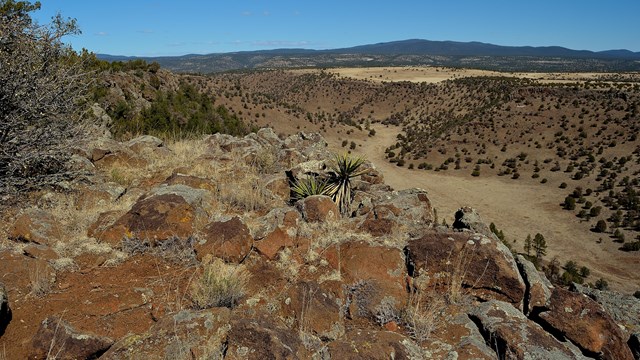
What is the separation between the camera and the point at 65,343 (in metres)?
3.45

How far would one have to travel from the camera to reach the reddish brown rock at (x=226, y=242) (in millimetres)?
5508

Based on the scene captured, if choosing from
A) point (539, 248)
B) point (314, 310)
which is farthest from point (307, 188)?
point (539, 248)

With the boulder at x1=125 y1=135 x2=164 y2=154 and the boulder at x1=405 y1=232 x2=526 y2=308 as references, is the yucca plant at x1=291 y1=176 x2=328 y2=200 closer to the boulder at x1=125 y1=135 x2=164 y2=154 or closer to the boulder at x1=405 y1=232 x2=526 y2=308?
the boulder at x1=405 y1=232 x2=526 y2=308

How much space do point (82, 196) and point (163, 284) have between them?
3661 millimetres

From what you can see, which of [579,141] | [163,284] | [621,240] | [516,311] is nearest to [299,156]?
[163,284]

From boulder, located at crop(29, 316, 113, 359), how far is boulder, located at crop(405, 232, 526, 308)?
138 inches

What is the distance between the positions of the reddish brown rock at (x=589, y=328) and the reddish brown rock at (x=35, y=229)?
259 inches

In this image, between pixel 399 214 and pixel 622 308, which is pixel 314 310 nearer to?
pixel 399 214

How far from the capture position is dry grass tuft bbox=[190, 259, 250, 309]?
170 inches

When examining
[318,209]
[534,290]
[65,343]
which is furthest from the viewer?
[318,209]

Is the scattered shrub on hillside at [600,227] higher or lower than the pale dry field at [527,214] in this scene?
higher

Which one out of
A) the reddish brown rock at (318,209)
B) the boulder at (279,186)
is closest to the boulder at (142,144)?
the boulder at (279,186)

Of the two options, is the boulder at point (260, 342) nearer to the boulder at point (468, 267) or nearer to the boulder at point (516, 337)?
the boulder at point (516, 337)

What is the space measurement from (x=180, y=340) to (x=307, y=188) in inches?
229
